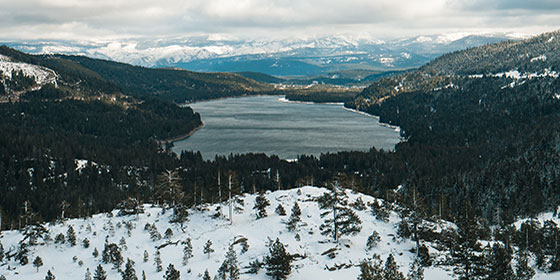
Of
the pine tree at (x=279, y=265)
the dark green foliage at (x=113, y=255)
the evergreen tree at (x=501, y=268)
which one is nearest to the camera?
the evergreen tree at (x=501, y=268)

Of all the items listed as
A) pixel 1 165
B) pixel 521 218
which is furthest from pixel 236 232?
pixel 1 165

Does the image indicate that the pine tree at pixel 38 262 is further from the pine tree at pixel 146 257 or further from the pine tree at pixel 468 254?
the pine tree at pixel 468 254

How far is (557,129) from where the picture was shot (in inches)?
6747

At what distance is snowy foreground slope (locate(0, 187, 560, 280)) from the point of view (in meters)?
52.5

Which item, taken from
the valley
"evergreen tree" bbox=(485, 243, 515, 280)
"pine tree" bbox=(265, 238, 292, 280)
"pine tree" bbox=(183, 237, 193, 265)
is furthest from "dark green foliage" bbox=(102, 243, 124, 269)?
"evergreen tree" bbox=(485, 243, 515, 280)

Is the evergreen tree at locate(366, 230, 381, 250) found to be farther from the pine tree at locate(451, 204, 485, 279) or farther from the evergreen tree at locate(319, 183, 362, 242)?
the pine tree at locate(451, 204, 485, 279)

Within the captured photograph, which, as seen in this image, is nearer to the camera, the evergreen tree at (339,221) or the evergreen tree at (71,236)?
the evergreen tree at (339,221)

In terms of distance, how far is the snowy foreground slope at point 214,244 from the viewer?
172ft

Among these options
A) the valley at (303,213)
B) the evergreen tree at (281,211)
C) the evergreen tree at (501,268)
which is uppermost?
the evergreen tree at (501,268)

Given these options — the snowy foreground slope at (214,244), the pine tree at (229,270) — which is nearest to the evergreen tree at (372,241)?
the snowy foreground slope at (214,244)

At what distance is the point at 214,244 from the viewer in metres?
60.3

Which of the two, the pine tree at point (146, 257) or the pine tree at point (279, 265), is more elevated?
the pine tree at point (279, 265)

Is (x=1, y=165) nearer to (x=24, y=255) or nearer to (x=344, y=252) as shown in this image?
(x=24, y=255)

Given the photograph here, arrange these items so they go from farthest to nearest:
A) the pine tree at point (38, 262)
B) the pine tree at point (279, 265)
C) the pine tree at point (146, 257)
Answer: the pine tree at point (146, 257) → the pine tree at point (38, 262) → the pine tree at point (279, 265)
